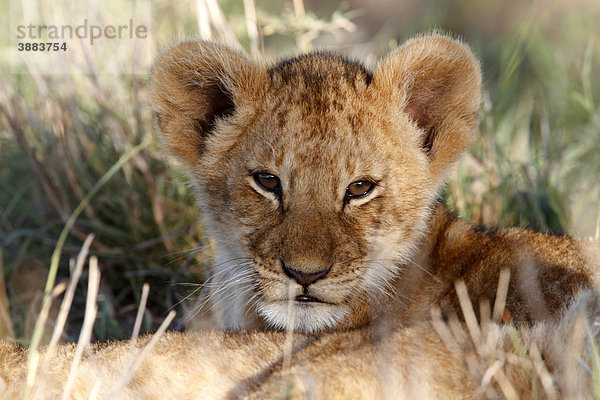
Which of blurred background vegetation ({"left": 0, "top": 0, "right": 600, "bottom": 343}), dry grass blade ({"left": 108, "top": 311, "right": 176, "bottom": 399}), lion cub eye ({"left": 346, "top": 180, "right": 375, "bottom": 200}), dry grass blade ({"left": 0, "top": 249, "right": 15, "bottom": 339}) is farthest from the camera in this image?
blurred background vegetation ({"left": 0, "top": 0, "right": 600, "bottom": 343})

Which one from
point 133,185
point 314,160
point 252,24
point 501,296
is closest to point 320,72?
point 314,160

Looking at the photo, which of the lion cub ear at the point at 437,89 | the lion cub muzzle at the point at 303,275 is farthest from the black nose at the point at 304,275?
the lion cub ear at the point at 437,89

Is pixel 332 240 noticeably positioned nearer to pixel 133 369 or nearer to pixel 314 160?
pixel 314 160

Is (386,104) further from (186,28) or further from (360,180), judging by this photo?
(186,28)

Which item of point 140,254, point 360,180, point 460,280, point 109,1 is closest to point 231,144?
point 360,180

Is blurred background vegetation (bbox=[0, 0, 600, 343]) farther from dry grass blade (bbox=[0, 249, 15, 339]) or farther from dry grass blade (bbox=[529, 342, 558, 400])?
dry grass blade (bbox=[529, 342, 558, 400])

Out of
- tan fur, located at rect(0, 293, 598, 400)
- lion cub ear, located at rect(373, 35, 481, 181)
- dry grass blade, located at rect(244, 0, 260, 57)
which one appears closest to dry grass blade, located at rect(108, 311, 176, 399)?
tan fur, located at rect(0, 293, 598, 400)
